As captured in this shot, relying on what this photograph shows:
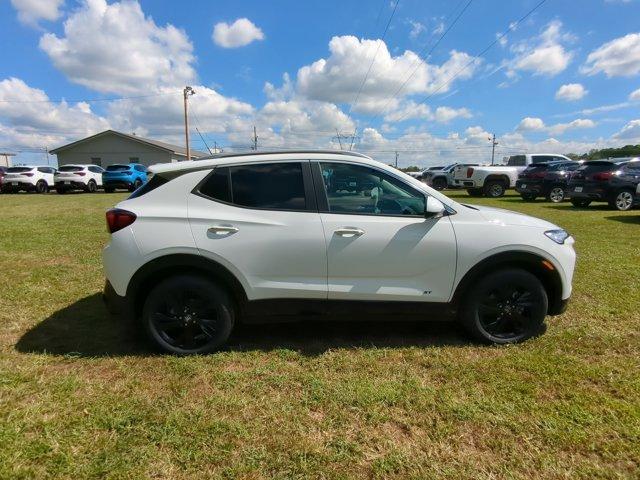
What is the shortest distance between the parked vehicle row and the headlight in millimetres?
23502

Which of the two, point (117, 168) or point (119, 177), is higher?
point (117, 168)

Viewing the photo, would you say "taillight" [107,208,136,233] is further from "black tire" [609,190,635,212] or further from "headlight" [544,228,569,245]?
"black tire" [609,190,635,212]

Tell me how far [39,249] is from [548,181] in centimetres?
1668

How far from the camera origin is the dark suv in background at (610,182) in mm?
12945

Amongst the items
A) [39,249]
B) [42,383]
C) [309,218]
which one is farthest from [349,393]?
[39,249]

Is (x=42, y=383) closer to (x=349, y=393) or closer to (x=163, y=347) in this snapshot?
(x=163, y=347)

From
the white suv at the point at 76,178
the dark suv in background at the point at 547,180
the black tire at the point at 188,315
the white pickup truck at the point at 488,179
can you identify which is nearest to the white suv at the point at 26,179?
the white suv at the point at 76,178

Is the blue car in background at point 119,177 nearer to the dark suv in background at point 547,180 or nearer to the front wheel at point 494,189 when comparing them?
the front wheel at point 494,189

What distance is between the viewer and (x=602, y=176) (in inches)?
526

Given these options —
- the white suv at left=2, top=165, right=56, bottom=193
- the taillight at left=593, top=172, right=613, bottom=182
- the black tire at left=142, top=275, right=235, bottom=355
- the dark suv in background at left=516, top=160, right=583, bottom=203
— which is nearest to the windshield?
the white suv at left=2, top=165, right=56, bottom=193

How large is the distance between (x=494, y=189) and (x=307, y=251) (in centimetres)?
1843

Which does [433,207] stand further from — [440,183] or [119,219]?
[440,183]

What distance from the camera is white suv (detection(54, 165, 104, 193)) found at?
22.8m

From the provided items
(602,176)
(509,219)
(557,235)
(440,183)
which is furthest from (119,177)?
(557,235)
